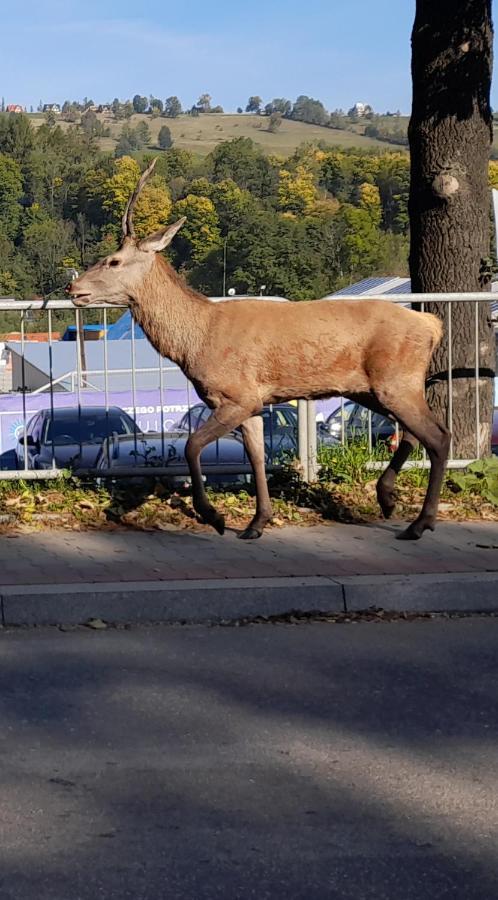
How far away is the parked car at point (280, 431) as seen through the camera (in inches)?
382

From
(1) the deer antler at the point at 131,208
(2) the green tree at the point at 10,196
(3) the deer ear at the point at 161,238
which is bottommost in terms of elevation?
(3) the deer ear at the point at 161,238

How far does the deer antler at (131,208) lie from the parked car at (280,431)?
168cm

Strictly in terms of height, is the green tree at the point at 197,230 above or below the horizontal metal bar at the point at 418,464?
above

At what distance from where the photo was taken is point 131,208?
819cm

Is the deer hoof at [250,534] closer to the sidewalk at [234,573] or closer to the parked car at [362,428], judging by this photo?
the sidewalk at [234,573]

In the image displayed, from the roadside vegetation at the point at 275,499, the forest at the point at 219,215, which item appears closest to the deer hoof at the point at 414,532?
the roadside vegetation at the point at 275,499

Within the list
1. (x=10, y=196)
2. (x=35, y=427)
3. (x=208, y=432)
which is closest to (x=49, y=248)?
(x=10, y=196)

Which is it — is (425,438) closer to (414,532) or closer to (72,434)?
(414,532)

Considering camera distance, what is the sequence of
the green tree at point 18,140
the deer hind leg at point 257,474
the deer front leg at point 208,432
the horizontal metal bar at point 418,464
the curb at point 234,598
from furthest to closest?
the green tree at point 18,140
the horizontal metal bar at point 418,464
the deer hind leg at point 257,474
the deer front leg at point 208,432
the curb at point 234,598

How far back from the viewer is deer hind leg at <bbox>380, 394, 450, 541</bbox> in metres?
8.22

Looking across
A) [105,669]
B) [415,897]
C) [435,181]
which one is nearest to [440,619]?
[105,669]

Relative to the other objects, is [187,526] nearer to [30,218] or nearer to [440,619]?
[440,619]

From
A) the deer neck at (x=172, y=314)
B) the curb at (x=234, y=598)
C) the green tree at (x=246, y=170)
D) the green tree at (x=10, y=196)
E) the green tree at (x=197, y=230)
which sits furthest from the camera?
the green tree at (x=246, y=170)

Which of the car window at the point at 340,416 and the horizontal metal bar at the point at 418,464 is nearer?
the horizontal metal bar at the point at 418,464
